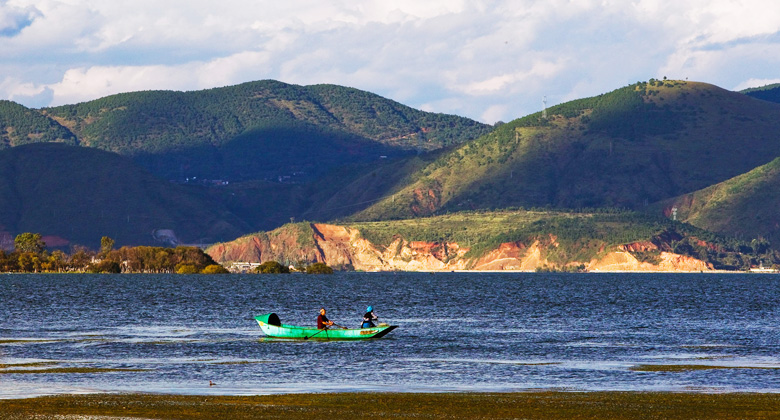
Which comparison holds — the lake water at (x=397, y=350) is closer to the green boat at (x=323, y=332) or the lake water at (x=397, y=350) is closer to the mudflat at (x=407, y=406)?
the green boat at (x=323, y=332)

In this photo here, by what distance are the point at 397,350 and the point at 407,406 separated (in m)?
24.7

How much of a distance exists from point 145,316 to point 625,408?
216 feet

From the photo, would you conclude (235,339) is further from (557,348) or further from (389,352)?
(557,348)

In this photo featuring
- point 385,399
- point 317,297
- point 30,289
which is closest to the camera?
point 385,399

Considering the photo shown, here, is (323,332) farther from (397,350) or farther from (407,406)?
(407,406)

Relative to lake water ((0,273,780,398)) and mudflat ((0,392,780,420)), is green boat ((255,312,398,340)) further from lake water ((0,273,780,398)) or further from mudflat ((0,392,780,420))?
mudflat ((0,392,780,420))

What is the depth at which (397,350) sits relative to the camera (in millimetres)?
65812

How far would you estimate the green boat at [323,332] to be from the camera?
73.2m

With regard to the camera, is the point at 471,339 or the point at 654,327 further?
the point at 654,327

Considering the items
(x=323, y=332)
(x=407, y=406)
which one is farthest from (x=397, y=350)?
(x=407, y=406)

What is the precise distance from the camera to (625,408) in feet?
133

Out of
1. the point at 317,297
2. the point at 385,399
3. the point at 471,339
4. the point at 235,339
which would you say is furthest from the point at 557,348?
the point at 317,297

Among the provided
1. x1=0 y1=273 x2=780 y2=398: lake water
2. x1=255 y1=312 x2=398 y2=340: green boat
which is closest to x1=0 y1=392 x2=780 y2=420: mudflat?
x1=0 y1=273 x2=780 y2=398: lake water

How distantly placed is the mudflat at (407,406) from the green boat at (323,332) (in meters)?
28.6
